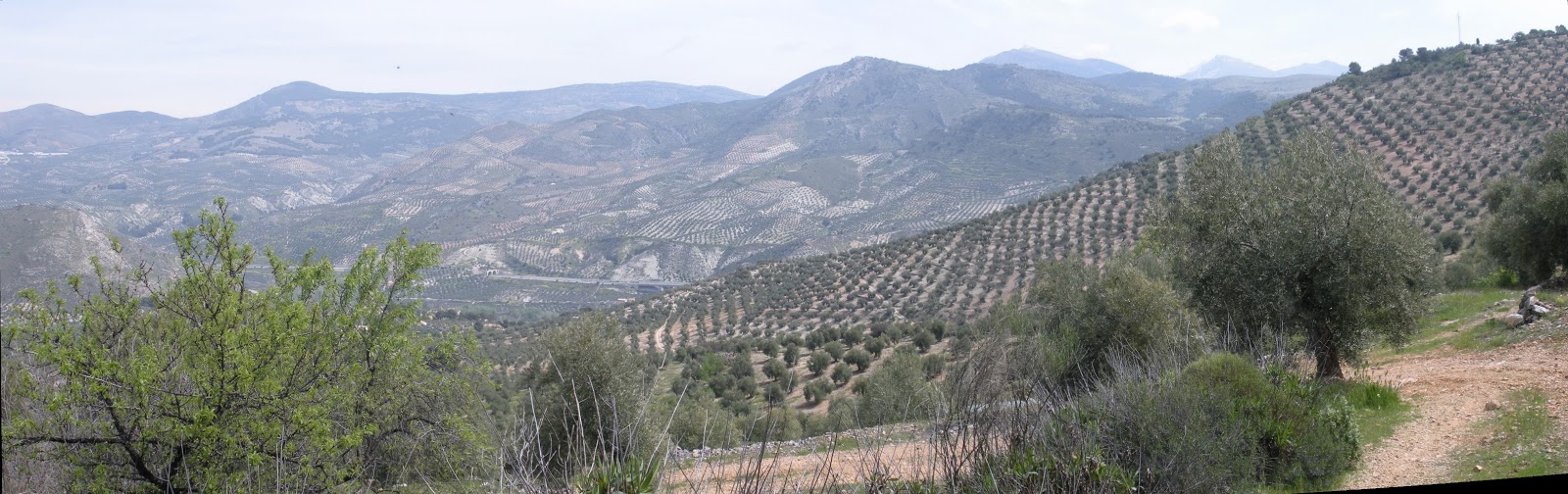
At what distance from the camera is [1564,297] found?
11.5 metres

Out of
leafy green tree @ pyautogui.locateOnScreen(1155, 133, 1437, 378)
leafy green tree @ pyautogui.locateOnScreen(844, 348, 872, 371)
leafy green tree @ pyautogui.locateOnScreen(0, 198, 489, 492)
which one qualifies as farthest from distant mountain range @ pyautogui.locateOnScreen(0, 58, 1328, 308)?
leafy green tree @ pyautogui.locateOnScreen(1155, 133, 1437, 378)

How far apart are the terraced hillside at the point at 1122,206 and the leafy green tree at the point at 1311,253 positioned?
671 inches

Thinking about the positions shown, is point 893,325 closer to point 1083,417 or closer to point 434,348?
point 434,348

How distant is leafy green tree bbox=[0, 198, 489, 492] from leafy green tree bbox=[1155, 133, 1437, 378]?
9.09m

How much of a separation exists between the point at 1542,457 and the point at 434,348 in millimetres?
10646

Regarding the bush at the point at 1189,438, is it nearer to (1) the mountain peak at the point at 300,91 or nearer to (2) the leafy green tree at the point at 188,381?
(2) the leafy green tree at the point at 188,381

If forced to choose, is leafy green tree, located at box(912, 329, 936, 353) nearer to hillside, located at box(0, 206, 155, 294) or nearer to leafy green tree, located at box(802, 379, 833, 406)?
leafy green tree, located at box(802, 379, 833, 406)

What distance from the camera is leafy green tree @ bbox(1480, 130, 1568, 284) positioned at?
1323 cm

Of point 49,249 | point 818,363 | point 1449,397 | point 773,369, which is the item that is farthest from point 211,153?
point 1449,397

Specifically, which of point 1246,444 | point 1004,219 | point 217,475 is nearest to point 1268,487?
point 1246,444

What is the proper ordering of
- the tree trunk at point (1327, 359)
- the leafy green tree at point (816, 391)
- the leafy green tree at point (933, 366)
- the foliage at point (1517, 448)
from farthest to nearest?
the leafy green tree at point (816, 391) → the leafy green tree at point (933, 366) → the tree trunk at point (1327, 359) → the foliage at point (1517, 448)

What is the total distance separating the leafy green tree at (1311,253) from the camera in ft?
29.7

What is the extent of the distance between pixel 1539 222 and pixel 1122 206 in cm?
2141

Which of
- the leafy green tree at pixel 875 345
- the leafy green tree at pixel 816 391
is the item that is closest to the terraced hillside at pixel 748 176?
the leafy green tree at pixel 875 345
